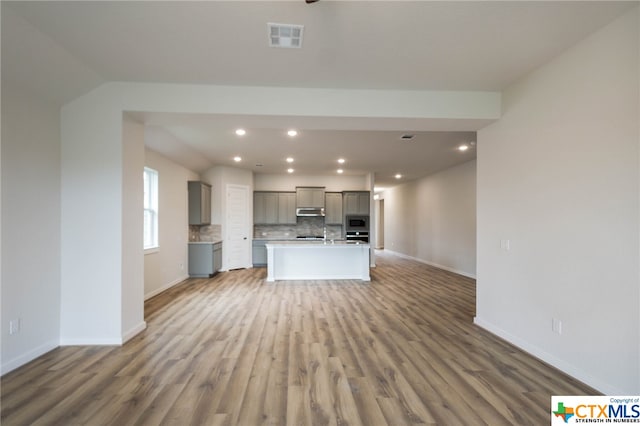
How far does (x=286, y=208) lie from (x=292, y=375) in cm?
660

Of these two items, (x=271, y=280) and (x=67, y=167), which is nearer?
(x=67, y=167)

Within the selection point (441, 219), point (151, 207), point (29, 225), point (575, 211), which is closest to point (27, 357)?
point (29, 225)

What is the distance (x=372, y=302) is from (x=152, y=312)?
11.0 ft

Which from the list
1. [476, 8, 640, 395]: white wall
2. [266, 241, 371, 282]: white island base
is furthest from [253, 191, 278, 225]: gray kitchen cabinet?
[476, 8, 640, 395]: white wall

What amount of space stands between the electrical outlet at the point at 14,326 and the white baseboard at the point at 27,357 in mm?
242

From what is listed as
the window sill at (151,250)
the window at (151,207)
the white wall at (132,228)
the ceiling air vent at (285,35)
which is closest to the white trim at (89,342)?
the white wall at (132,228)

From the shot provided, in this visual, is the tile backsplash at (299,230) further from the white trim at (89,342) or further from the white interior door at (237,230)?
the white trim at (89,342)

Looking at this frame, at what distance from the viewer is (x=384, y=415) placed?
2.02 meters

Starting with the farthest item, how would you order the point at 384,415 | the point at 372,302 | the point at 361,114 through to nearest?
the point at 372,302 < the point at 361,114 < the point at 384,415

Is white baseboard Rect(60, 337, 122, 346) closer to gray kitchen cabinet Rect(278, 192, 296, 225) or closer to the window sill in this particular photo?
the window sill

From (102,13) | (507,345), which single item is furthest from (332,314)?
(102,13)

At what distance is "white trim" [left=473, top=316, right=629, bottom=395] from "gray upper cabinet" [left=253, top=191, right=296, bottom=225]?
6143 mm

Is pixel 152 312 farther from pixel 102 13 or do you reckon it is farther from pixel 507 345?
pixel 507 345

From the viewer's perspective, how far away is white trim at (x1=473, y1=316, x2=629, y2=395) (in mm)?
2227
